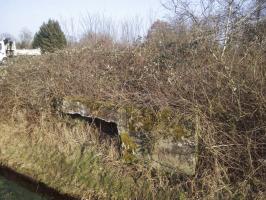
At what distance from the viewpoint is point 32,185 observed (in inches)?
219

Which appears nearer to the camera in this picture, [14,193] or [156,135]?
[156,135]

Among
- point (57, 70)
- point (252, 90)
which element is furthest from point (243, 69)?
point (57, 70)

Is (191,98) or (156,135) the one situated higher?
(191,98)

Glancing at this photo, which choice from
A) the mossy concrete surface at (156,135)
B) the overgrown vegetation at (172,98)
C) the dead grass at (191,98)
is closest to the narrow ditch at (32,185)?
the overgrown vegetation at (172,98)

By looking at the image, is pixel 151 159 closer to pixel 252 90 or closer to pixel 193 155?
pixel 193 155

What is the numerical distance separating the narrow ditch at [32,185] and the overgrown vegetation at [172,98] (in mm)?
146

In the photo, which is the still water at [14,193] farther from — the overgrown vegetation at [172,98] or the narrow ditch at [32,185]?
the overgrown vegetation at [172,98]

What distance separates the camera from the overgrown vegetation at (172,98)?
4.20 metres

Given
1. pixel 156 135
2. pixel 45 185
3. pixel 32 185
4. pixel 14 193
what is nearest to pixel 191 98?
pixel 156 135

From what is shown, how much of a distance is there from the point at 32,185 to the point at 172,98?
305cm

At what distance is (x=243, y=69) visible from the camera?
4.68m

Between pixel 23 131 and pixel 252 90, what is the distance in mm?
5069

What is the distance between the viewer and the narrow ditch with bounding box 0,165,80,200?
514cm

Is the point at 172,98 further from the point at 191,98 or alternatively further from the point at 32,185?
the point at 32,185
